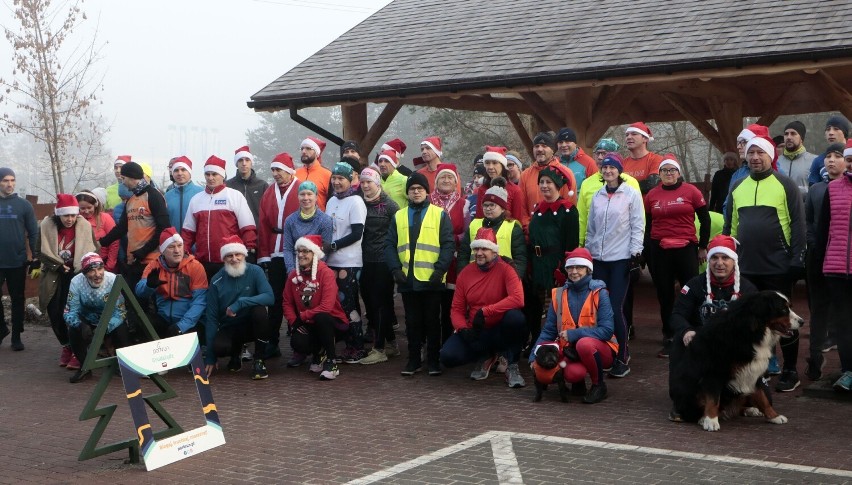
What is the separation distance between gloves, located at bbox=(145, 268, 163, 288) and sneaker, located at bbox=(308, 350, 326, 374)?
67.4 inches

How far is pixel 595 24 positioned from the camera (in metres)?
15.2

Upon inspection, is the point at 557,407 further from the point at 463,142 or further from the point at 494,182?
the point at 463,142

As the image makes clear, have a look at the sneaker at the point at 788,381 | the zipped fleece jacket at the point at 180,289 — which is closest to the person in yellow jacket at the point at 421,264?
the zipped fleece jacket at the point at 180,289

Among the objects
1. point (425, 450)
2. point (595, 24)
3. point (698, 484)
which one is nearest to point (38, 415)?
point (425, 450)

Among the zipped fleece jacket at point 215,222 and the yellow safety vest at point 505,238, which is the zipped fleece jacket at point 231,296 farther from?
the yellow safety vest at point 505,238

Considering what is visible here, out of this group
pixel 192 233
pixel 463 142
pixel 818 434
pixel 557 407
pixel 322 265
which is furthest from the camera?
pixel 463 142

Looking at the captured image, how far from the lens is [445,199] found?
1019cm

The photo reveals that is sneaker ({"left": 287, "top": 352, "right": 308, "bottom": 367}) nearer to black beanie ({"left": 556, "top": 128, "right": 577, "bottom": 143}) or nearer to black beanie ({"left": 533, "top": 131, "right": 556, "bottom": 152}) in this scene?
black beanie ({"left": 533, "top": 131, "right": 556, "bottom": 152})

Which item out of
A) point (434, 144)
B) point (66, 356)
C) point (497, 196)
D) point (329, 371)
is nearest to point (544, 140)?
point (497, 196)

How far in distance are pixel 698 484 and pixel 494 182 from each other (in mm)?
4261

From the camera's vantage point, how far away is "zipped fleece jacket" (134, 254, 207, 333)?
10039 mm

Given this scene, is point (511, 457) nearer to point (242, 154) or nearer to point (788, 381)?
point (788, 381)

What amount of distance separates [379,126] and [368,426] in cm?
969

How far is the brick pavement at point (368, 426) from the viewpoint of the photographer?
21.6ft
